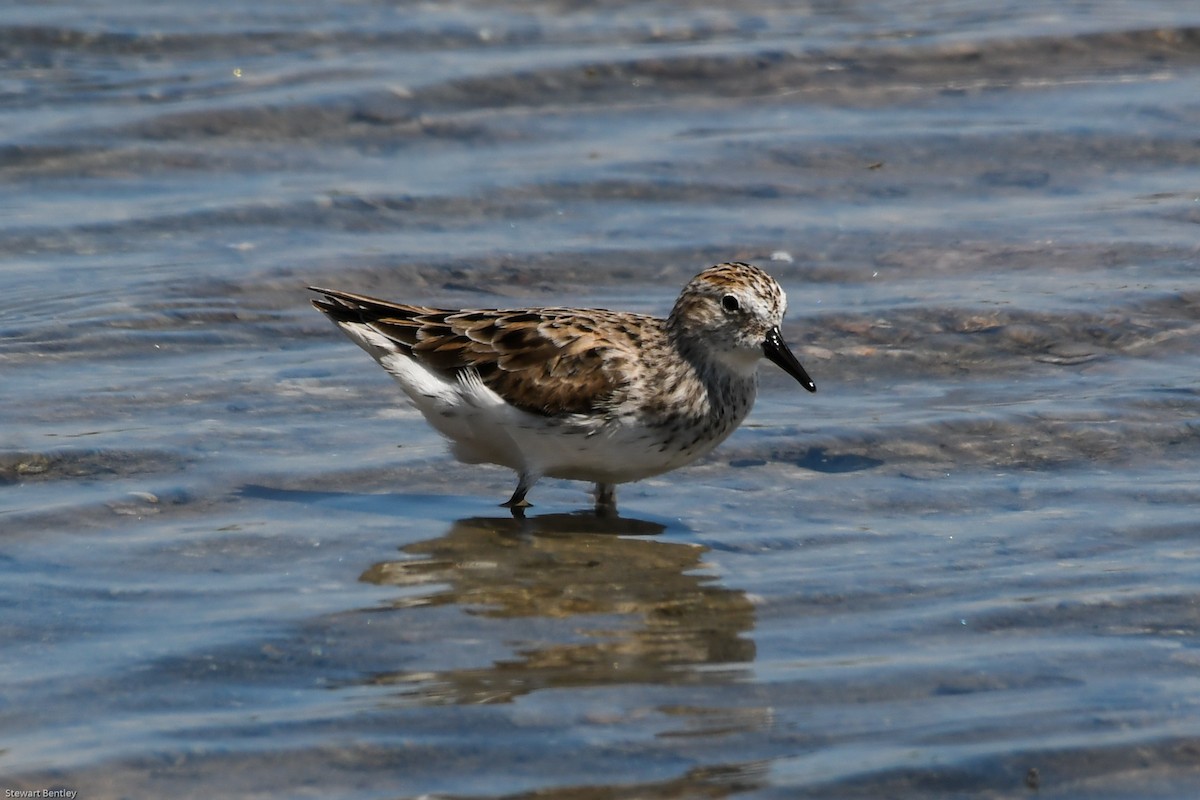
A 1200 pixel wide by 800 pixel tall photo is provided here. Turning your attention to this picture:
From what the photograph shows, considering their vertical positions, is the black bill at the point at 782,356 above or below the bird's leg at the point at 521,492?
above

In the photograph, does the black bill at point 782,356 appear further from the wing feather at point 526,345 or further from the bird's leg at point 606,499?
the bird's leg at point 606,499

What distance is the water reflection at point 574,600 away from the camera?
6.47 meters

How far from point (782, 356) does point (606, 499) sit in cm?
110

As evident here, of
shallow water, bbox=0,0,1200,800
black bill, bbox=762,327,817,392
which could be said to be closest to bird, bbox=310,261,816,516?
black bill, bbox=762,327,817,392

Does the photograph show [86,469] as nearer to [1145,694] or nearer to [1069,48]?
[1145,694]

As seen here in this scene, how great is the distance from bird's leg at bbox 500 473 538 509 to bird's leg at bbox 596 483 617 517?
35 cm

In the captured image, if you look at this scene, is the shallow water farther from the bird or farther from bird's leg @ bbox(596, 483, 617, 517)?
the bird

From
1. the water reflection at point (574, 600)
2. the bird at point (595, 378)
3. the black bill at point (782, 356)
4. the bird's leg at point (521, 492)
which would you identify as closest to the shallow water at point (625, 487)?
the water reflection at point (574, 600)

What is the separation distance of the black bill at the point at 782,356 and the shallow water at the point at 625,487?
58cm

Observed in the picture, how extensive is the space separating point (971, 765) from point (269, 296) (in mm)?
6601

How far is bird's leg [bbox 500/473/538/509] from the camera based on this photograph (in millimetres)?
8477

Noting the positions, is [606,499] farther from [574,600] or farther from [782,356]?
[574,600]

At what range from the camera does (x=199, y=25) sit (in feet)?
54.1

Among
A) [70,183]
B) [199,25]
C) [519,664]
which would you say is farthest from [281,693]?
[199,25]
